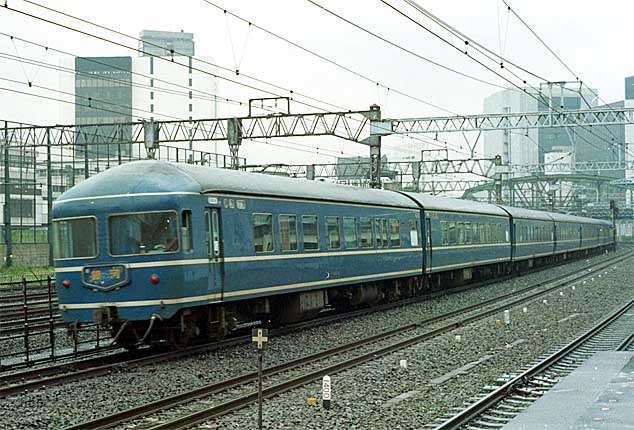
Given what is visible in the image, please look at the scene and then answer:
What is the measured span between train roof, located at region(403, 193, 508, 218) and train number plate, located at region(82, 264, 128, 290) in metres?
15.2

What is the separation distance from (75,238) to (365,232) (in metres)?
9.48

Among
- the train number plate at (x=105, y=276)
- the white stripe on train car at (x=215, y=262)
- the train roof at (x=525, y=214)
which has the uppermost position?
the train roof at (x=525, y=214)

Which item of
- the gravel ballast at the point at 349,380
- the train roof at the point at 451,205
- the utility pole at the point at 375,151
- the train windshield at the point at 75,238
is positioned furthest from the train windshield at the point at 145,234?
the utility pole at the point at 375,151

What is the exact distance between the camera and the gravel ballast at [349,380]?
11289 mm

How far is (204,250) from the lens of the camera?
1614cm

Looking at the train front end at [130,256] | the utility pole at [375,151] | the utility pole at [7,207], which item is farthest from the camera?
the utility pole at [7,207]

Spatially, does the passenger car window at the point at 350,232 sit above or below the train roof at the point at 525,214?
below

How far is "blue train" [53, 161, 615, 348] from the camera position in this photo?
15.6 m

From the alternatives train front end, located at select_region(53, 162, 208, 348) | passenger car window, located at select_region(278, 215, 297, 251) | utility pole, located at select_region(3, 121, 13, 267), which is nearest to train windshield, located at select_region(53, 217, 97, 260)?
train front end, located at select_region(53, 162, 208, 348)

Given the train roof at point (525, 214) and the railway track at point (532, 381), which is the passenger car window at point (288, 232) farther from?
the train roof at point (525, 214)

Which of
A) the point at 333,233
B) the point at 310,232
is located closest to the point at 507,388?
the point at 310,232

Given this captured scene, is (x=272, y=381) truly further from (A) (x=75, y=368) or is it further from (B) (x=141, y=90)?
(B) (x=141, y=90)

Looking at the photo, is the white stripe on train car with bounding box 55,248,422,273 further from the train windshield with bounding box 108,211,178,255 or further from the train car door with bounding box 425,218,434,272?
the train car door with bounding box 425,218,434,272

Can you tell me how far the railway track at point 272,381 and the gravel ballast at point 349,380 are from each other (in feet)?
0.85
